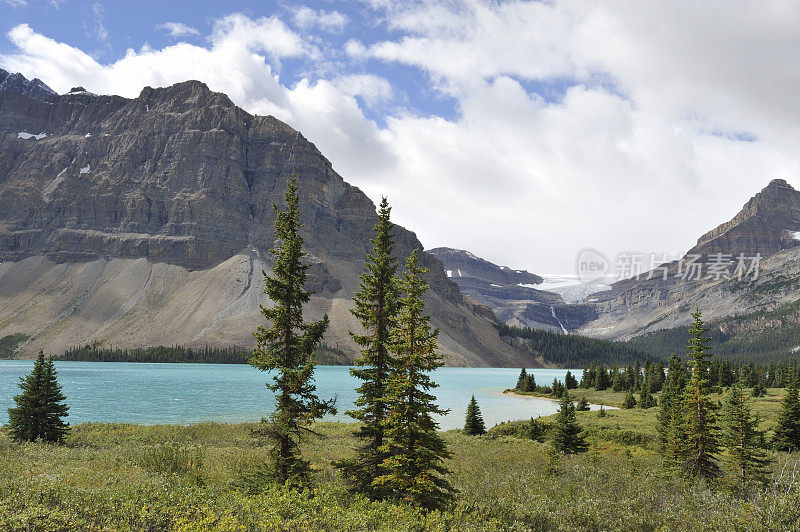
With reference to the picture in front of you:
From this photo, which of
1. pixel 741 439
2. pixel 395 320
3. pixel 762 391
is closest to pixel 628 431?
pixel 741 439

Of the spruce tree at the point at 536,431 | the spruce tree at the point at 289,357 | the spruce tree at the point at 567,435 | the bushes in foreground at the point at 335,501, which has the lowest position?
the spruce tree at the point at 536,431

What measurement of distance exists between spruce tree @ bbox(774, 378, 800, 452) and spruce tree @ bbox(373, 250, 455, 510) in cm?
3284

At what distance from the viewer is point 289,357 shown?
1738 centimetres

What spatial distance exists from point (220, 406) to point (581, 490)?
60389 millimetres

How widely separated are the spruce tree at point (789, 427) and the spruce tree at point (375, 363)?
3416cm

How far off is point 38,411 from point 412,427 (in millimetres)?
28679

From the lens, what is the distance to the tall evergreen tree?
2158cm

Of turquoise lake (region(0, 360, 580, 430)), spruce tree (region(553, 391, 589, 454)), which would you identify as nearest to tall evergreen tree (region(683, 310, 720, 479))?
spruce tree (region(553, 391, 589, 454))

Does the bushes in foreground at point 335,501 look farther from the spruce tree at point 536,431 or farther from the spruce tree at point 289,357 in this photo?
the spruce tree at point 536,431

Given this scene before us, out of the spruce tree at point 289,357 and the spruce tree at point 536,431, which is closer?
the spruce tree at point 289,357

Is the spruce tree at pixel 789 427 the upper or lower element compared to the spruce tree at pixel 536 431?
upper

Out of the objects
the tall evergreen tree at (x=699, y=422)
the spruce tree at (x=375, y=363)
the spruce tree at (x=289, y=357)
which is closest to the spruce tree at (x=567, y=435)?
the tall evergreen tree at (x=699, y=422)

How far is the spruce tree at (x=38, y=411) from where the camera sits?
95.3ft

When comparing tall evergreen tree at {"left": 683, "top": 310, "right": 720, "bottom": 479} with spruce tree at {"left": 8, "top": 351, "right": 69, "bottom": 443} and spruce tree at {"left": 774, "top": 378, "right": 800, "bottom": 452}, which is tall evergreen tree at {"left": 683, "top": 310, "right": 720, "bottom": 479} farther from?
spruce tree at {"left": 8, "top": 351, "right": 69, "bottom": 443}
